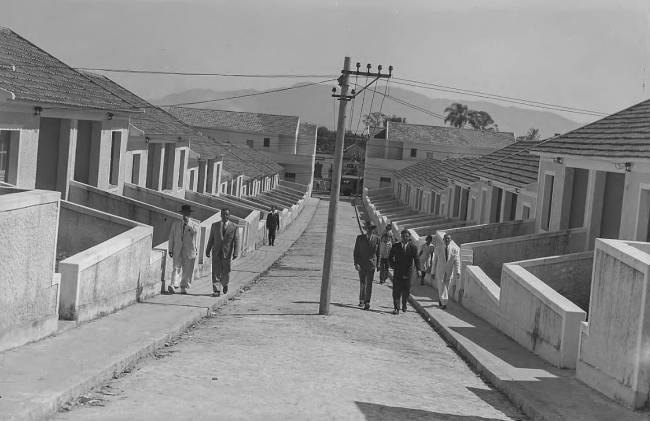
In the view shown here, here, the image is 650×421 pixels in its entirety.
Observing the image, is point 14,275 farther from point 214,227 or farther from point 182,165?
point 182,165

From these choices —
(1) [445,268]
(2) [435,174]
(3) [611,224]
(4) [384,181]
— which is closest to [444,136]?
(4) [384,181]

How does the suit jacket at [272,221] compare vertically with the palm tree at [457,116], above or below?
below

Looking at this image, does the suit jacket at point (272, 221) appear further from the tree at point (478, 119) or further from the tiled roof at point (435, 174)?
the tree at point (478, 119)

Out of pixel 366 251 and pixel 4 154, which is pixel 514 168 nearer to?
pixel 366 251

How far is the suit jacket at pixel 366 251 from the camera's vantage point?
1934 centimetres

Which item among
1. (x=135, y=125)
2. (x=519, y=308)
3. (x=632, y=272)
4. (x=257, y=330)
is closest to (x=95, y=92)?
(x=135, y=125)

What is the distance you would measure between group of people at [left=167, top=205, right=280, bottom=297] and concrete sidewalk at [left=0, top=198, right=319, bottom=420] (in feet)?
1.33

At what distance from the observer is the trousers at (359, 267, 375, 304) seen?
64.6 feet

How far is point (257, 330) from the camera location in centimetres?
1557

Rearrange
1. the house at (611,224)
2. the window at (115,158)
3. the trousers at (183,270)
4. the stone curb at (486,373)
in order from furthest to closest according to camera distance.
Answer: the window at (115,158) < the trousers at (183,270) < the stone curb at (486,373) < the house at (611,224)

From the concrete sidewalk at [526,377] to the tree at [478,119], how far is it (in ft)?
419

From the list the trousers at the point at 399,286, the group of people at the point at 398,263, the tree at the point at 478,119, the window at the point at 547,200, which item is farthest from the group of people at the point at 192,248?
the tree at the point at 478,119

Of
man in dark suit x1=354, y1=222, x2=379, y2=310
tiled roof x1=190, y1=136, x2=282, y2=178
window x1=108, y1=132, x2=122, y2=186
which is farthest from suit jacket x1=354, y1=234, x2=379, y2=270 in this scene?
tiled roof x1=190, y1=136, x2=282, y2=178

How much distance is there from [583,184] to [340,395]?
53.6 ft
